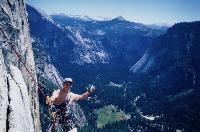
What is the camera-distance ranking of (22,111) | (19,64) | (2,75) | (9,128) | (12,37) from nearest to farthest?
1. (9,128)
2. (2,75)
3. (22,111)
4. (19,64)
5. (12,37)

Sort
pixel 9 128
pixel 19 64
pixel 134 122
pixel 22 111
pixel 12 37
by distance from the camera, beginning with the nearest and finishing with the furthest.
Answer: pixel 9 128
pixel 22 111
pixel 19 64
pixel 12 37
pixel 134 122

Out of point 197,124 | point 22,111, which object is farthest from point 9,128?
point 197,124

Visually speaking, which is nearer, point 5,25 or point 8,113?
point 8,113

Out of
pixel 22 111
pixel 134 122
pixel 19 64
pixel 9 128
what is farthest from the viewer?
pixel 134 122

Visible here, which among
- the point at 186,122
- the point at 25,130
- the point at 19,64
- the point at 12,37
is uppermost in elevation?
the point at 12,37

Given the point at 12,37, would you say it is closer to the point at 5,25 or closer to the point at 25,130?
the point at 5,25

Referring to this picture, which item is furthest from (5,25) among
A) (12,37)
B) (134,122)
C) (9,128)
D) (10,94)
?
(134,122)

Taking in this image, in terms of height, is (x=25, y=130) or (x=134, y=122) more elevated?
(x=25, y=130)

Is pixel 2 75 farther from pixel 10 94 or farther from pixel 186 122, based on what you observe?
pixel 186 122

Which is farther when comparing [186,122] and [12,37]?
[186,122]
